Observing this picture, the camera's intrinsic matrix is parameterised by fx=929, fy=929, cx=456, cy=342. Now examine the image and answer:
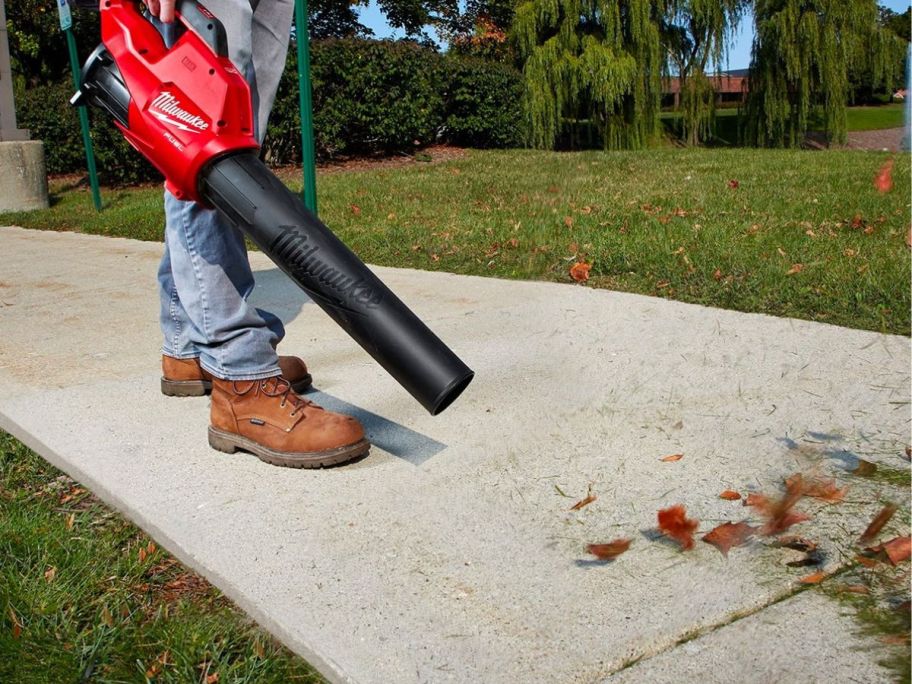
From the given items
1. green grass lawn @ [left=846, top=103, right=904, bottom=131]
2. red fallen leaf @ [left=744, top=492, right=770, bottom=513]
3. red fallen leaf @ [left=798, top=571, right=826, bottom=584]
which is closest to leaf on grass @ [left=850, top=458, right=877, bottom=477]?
red fallen leaf @ [left=744, top=492, right=770, bottom=513]

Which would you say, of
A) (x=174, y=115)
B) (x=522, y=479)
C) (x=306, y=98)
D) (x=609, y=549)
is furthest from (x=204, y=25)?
(x=306, y=98)

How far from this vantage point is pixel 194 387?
9.34ft

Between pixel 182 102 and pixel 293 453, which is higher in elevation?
pixel 182 102

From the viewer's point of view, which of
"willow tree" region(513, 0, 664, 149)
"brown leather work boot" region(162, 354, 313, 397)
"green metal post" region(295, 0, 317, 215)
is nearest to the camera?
"brown leather work boot" region(162, 354, 313, 397)

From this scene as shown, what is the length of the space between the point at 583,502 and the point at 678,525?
8.7 inches

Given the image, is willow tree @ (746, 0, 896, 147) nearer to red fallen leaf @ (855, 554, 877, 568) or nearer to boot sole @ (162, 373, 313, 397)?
boot sole @ (162, 373, 313, 397)

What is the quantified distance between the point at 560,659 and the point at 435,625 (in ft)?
0.78

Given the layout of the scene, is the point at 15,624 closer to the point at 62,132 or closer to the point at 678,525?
the point at 678,525

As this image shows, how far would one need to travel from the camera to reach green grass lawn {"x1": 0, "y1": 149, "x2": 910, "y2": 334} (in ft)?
12.1

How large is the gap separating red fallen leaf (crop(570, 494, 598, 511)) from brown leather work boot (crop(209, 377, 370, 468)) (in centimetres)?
57

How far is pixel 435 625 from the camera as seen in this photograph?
1.64 metres

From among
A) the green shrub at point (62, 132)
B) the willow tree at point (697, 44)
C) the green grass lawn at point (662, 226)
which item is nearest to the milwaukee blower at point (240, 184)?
the green grass lawn at point (662, 226)

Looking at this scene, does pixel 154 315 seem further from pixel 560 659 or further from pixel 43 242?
pixel 43 242

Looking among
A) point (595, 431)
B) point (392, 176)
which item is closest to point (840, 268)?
point (595, 431)
